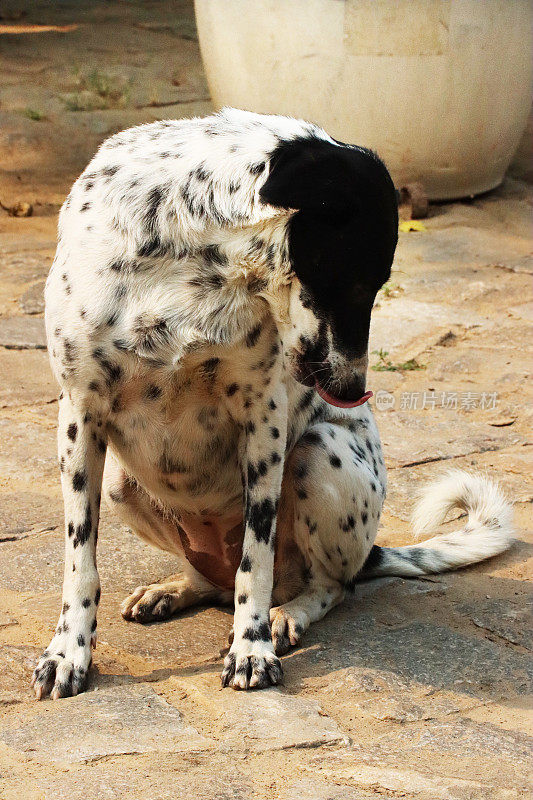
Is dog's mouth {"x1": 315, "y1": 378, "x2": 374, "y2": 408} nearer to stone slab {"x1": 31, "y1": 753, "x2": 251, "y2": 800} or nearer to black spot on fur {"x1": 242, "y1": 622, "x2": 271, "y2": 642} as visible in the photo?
black spot on fur {"x1": 242, "y1": 622, "x2": 271, "y2": 642}

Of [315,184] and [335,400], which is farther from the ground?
[315,184]

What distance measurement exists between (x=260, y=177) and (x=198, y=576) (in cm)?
134

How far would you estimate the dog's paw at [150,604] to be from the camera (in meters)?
3.14

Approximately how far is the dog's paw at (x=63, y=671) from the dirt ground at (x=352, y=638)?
4cm

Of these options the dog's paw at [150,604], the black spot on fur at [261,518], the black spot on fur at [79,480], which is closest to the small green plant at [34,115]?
the dog's paw at [150,604]

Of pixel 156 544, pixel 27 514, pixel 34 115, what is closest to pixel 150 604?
pixel 156 544

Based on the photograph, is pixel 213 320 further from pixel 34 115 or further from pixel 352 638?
pixel 34 115

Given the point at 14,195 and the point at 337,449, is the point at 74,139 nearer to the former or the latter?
the point at 14,195

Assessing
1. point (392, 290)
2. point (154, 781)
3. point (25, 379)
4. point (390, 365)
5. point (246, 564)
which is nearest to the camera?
point (154, 781)

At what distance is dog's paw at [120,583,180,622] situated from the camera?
314 cm

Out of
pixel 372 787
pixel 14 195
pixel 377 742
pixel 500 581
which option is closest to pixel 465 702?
pixel 377 742

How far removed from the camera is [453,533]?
366 centimetres

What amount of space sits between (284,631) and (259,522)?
35 cm

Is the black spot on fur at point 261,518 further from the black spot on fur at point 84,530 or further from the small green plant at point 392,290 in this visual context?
the small green plant at point 392,290
